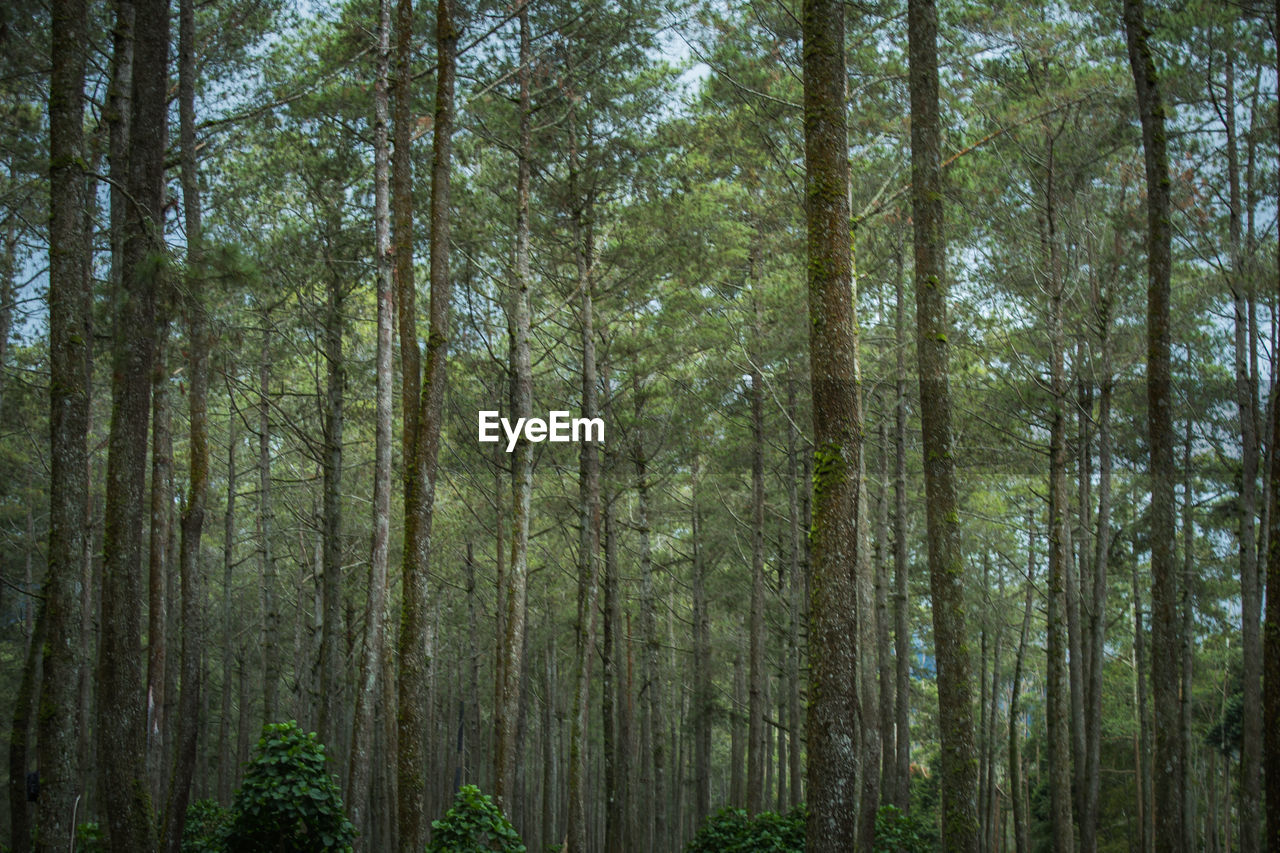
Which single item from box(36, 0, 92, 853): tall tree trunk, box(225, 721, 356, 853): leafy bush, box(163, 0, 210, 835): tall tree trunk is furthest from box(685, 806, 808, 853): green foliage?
box(36, 0, 92, 853): tall tree trunk

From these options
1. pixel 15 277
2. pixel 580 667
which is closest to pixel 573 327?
pixel 580 667

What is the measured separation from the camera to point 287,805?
27.3 ft

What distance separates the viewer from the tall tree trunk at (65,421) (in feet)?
22.3

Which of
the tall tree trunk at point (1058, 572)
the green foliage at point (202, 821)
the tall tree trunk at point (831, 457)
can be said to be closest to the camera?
the tall tree trunk at point (831, 457)

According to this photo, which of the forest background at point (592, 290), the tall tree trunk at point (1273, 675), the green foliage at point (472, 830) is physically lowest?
the green foliage at point (472, 830)

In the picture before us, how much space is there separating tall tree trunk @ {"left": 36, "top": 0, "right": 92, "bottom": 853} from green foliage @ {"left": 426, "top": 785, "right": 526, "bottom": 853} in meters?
3.28

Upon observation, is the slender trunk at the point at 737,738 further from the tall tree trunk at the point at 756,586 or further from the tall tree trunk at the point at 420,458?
the tall tree trunk at the point at 420,458

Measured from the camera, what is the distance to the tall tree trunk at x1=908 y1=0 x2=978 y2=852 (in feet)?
22.6

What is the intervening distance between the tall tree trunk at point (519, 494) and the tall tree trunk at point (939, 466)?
20.7 feet

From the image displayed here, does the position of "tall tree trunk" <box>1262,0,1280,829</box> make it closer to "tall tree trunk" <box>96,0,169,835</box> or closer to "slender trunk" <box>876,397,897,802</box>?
"tall tree trunk" <box>96,0,169,835</box>

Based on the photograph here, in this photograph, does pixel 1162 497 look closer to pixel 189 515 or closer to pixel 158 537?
pixel 189 515

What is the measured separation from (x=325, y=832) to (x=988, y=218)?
12.5m

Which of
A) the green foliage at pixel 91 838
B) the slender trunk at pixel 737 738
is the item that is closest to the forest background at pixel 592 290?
the slender trunk at pixel 737 738

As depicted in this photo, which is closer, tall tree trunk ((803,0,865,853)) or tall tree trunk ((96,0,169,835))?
tall tree trunk ((803,0,865,853))
